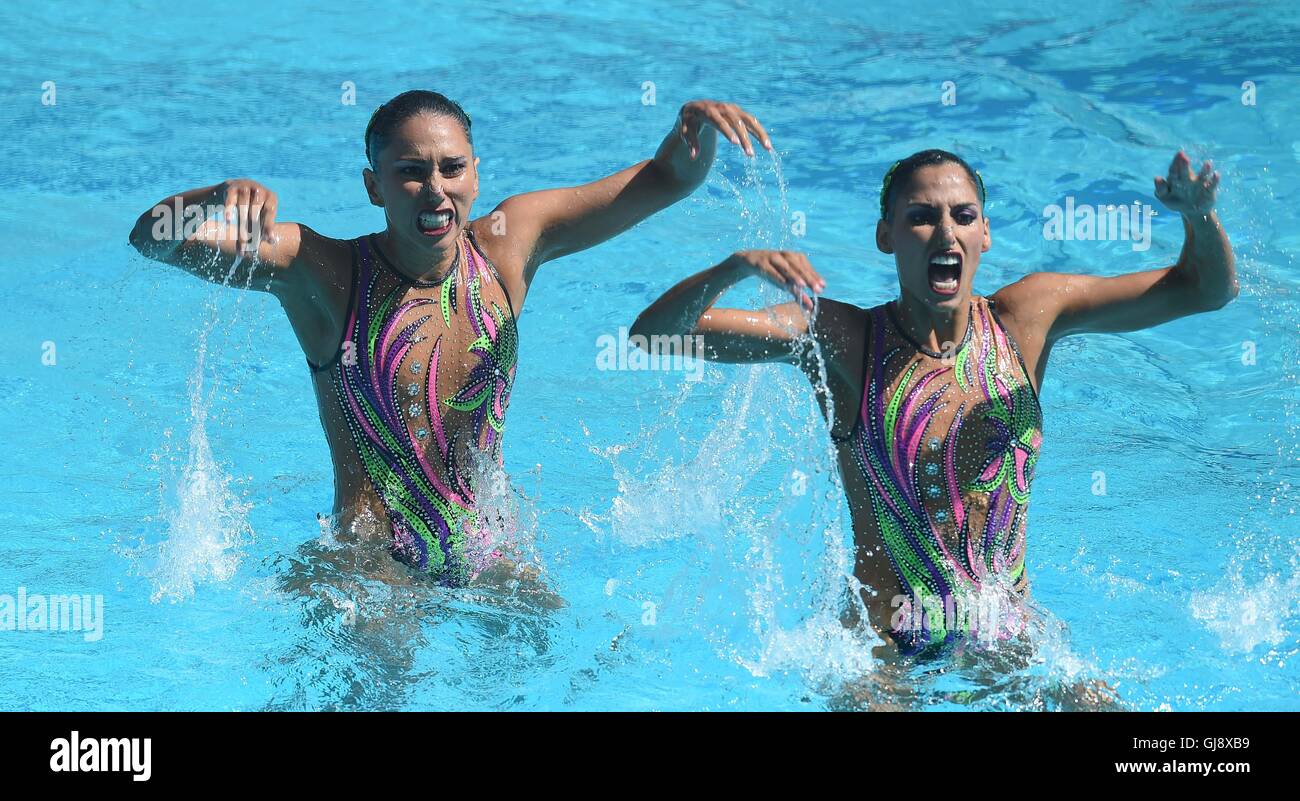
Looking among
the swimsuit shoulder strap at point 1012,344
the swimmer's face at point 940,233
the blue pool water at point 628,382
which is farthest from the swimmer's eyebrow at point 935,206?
the blue pool water at point 628,382

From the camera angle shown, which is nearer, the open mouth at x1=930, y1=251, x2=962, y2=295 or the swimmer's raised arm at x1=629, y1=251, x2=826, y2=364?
the swimmer's raised arm at x1=629, y1=251, x2=826, y2=364

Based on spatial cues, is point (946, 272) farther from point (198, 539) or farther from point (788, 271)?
point (198, 539)

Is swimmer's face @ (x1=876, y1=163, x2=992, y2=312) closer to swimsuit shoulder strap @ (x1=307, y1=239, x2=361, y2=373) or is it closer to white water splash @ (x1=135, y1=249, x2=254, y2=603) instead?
swimsuit shoulder strap @ (x1=307, y1=239, x2=361, y2=373)

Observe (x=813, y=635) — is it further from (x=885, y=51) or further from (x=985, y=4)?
(x=985, y=4)

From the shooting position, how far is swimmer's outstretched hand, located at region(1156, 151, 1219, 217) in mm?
4297

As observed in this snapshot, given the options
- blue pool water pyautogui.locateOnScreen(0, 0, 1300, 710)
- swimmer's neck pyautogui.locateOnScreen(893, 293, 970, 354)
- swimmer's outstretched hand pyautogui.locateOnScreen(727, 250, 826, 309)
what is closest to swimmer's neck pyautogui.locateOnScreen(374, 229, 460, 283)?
blue pool water pyautogui.locateOnScreen(0, 0, 1300, 710)

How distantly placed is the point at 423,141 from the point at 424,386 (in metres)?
0.77

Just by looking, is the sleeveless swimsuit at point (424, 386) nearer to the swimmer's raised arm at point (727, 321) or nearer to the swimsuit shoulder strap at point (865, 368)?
the swimmer's raised arm at point (727, 321)

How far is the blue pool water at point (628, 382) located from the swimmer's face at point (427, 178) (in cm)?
102

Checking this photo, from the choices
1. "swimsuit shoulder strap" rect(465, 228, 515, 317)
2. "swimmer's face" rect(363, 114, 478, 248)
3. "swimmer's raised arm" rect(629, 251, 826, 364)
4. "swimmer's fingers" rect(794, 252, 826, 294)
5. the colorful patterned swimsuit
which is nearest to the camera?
"swimmer's fingers" rect(794, 252, 826, 294)

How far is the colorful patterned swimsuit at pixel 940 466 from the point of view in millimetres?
4402

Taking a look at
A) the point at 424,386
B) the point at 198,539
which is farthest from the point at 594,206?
the point at 198,539

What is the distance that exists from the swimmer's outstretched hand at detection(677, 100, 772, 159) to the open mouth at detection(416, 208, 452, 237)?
32.0 inches

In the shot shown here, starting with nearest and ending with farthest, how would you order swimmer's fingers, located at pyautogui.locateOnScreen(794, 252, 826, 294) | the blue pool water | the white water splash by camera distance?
swimmer's fingers, located at pyautogui.locateOnScreen(794, 252, 826, 294)
the blue pool water
the white water splash
